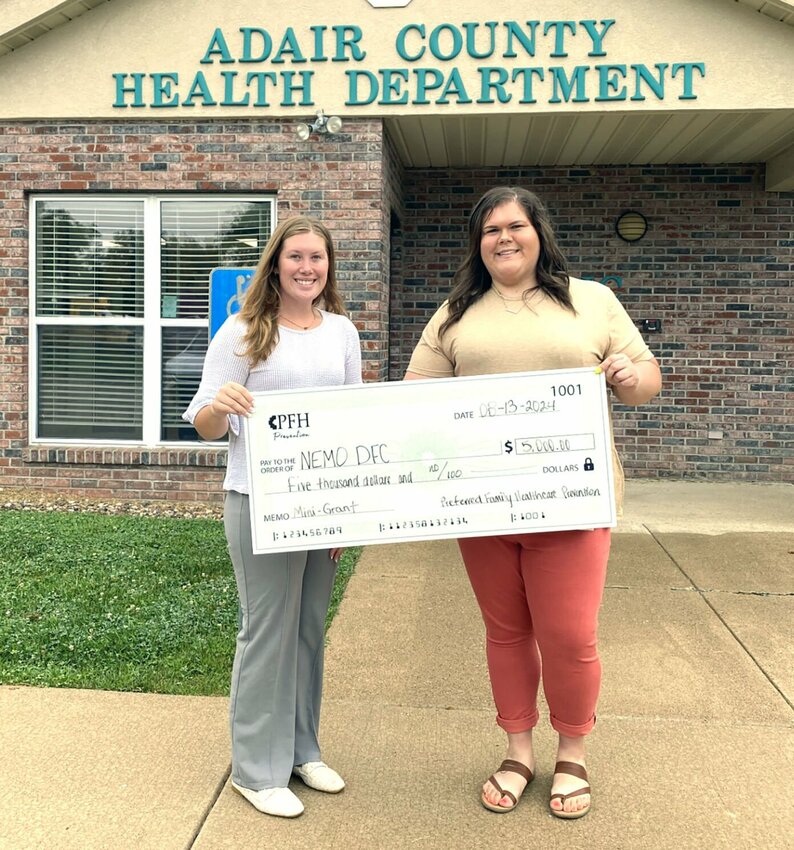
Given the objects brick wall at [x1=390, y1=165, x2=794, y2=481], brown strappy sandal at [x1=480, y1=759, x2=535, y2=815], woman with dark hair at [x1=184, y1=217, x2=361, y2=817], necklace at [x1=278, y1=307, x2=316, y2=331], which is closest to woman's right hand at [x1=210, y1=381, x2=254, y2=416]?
woman with dark hair at [x1=184, y1=217, x2=361, y2=817]

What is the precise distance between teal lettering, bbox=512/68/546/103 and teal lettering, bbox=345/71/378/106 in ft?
3.58

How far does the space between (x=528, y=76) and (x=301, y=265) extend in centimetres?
480

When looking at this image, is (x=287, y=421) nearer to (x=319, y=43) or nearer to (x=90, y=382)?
(x=319, y=43)

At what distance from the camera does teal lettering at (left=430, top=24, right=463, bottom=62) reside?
656 cm

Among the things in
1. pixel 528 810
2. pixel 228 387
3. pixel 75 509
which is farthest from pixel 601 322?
pixel 75 509

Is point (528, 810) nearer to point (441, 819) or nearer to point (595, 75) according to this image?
point (441, 819)

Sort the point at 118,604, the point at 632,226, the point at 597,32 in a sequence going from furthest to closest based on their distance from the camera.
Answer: the point at 632,226
the point at 597,32
the point at 118,604

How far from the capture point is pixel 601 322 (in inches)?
103

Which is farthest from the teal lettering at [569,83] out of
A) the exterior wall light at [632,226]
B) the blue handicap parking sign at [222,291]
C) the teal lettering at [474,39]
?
the blue handicap parking sign at [222,291]

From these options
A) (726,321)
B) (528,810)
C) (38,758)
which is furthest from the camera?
(726,321)

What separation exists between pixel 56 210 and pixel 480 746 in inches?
238

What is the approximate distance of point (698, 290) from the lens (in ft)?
27.6

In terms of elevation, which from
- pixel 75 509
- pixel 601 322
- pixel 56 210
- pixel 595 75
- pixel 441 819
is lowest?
pixel 441 819

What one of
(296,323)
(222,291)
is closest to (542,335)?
(296,323)
